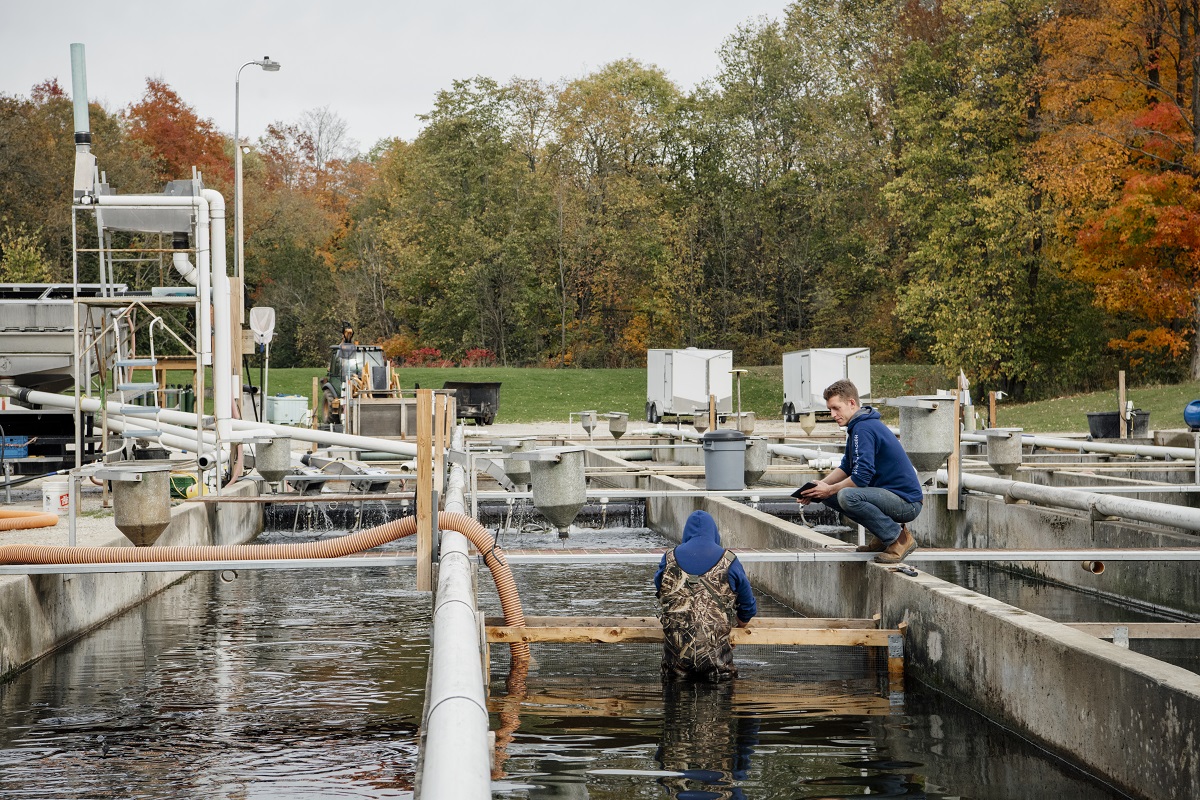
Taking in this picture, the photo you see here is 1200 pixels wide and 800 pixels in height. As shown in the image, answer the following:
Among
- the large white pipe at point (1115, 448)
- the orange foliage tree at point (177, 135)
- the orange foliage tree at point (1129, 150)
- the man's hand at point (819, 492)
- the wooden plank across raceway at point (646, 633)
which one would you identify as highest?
the orange foliage tree at point (177, 135)

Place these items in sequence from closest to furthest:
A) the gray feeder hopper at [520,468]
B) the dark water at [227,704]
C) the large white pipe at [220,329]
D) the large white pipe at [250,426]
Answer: the dark water at [227,704] → the gray feeder hopper at [520,468] → the large white pipe at [250,426] → the large white pipe at [220,329]

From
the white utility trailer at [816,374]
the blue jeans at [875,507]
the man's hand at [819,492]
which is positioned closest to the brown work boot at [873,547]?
the blue jeans at [875,507]

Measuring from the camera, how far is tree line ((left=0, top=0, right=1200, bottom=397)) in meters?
38.3

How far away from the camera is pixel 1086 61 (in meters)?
37.9

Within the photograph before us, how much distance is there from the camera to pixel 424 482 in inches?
348

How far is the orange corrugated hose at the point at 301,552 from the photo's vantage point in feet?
30.1

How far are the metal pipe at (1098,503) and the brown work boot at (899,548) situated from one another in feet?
7.45

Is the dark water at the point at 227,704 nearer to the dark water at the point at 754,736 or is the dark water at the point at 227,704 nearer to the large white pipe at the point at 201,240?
the dark water at the point at 754,736

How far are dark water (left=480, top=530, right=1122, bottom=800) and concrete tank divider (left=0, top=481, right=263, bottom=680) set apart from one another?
3.65 meters

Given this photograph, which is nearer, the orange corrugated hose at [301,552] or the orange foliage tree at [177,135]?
the orange corrugated hose at [301,552]

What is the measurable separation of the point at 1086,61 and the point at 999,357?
995cm

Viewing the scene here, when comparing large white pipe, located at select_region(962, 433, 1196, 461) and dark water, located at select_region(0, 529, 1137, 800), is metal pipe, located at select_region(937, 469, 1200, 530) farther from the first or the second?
large white pipe, located at select_region(962, 433, 1196, 461)

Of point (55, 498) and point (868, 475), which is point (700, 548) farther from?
point (55, 498)

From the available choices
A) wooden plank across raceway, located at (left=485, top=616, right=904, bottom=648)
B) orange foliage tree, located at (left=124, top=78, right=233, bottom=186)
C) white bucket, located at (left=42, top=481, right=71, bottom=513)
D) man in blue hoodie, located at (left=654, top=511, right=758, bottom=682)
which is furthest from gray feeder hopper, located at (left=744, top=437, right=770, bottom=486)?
orange foliage tree, located at (left=124, top=78, right=233, bottom=186)
